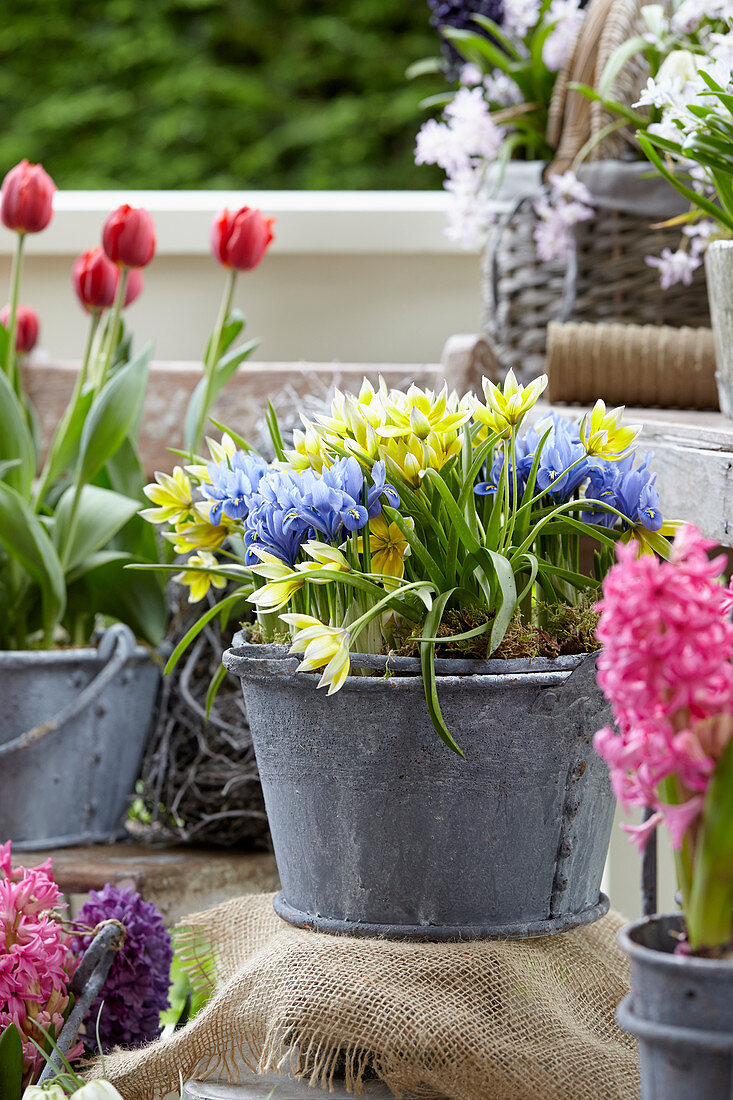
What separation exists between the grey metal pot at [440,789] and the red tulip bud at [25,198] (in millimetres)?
628

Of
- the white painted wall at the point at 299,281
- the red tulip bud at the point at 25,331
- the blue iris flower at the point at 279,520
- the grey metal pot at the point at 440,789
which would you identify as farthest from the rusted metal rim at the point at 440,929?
the white painted wall at the point at 299,281

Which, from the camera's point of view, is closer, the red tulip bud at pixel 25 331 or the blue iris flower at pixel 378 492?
the blue iris flower at pixel 378 492

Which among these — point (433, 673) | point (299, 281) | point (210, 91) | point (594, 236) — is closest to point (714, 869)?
point (433, 673)

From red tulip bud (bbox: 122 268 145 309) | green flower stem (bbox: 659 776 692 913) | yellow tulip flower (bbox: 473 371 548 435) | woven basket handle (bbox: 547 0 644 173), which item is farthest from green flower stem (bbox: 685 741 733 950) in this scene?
red tulip bud (bbox: 122 268 145 309)

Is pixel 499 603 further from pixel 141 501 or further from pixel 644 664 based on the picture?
pixel 141 501

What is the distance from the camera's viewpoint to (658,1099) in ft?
1.18

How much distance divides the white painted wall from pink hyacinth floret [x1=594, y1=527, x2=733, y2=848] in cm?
142

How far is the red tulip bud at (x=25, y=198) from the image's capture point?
3.42ft

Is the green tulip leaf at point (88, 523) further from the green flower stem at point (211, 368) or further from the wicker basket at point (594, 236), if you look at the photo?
Result: the wicker basket at point (594, 236)

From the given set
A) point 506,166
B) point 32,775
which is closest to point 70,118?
point 506,166

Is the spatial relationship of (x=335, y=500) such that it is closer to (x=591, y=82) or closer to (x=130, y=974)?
(x=130, y=974)

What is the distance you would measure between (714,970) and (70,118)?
13.1ft

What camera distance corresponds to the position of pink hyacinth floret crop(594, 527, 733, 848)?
0.33 meters

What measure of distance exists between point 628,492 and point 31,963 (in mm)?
453
